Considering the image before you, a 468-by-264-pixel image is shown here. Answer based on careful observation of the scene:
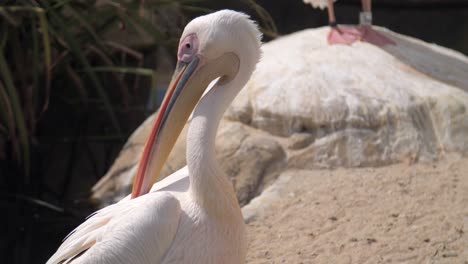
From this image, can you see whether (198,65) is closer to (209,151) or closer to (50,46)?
(209,151)

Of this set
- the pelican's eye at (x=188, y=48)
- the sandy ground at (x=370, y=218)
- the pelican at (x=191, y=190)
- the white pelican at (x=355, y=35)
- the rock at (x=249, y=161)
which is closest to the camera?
the pelican at (x=191, y=190)

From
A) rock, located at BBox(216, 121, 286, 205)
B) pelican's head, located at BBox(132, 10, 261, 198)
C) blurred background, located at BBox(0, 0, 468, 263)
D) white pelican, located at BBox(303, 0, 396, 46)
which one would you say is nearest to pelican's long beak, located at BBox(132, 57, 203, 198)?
pelican's head, located at BBox(132, 10, 261, 198)

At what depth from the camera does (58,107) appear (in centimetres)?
572

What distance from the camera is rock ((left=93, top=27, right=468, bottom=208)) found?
13.3ft

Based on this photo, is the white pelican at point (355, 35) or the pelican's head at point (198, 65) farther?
the white pelican at point (355, 35)

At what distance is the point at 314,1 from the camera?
18.2 ft

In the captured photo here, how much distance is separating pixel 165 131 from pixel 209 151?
20 cm

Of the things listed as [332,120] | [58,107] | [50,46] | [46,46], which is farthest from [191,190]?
[58,107]

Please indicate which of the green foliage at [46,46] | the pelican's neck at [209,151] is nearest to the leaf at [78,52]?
the green foliage at [46,46]

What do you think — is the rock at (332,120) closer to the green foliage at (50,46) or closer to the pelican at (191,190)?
the green foliage at (50,46)

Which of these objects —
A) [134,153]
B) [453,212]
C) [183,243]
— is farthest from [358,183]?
[183,243]

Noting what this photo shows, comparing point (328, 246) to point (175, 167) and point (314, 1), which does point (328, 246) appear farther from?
point (314, 1)

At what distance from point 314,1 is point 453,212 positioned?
7.63 ft

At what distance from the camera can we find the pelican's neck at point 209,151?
2572 mm
